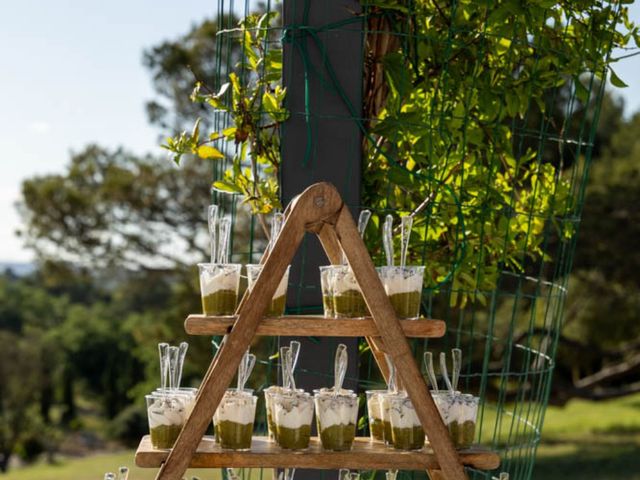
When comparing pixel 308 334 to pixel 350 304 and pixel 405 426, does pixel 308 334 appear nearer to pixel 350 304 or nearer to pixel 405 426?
pixel 350 304

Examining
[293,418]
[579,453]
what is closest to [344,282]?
[293,418]

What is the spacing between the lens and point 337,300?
155 cm

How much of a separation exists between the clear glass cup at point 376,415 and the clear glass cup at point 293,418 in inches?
5.2

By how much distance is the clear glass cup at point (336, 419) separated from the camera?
1.53m

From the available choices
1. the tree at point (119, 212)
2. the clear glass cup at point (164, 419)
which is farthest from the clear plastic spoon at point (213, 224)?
the tree at point (119, 212)

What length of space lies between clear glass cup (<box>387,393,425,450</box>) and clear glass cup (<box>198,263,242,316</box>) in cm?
31

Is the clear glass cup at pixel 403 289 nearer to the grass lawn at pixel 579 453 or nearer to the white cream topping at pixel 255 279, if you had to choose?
the white cream topping at pixel 255 279

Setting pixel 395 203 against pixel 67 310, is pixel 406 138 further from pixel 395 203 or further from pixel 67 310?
pixel 67 310

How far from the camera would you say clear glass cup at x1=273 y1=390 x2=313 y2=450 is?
4.97 ft

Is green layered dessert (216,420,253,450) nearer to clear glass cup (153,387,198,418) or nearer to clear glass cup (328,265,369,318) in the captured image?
clear glass cup (153,387,198,418)

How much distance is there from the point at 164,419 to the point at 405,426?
1.24ft

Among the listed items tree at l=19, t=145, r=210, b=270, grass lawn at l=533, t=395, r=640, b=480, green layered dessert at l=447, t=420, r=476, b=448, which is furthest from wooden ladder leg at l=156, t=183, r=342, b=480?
tree at l=19, t=145, r=210, b=270

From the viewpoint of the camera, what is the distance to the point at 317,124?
1877 mm

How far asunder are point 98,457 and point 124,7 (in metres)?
6.73
